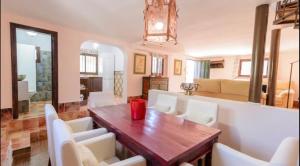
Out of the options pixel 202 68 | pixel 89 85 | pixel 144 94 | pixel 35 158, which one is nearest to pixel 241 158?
pixel 35 158

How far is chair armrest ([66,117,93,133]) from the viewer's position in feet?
6.59

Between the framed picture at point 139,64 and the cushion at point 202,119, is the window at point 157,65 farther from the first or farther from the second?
the cushion at point 202,119

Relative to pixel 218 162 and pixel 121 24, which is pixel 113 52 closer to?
pixel 121 24

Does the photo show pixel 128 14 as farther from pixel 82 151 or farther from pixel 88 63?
pixel 88 63

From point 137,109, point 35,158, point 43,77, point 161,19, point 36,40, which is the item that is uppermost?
point 36,40

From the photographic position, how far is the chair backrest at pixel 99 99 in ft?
9.11

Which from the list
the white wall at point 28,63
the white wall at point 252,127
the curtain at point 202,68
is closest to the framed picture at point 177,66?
the curtain at point 202,68

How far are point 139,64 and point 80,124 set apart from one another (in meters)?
3.75

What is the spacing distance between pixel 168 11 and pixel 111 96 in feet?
6.42

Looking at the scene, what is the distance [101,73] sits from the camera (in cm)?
685

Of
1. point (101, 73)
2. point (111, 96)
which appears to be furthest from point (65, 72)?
point (101, 73)

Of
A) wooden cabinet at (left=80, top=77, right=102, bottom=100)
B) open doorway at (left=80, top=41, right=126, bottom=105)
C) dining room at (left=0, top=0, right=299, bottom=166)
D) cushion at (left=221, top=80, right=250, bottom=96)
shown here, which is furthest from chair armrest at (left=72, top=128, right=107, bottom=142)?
wooden cabinet at (left=80, top=77, right=102, bottom=100)

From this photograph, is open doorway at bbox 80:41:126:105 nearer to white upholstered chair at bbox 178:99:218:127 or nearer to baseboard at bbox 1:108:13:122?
baseboard at bbox 1:108:13:122

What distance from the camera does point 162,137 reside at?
1.37m
